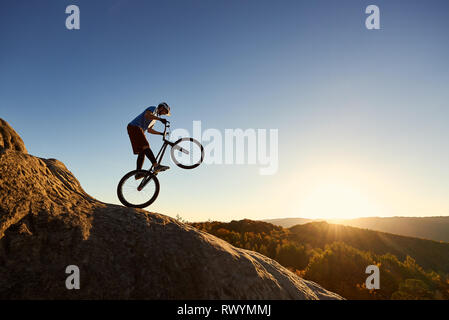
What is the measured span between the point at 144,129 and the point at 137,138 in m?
0.38

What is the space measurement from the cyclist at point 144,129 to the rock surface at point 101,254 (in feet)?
7.38

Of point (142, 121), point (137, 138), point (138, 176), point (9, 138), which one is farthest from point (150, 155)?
point (9, 138)

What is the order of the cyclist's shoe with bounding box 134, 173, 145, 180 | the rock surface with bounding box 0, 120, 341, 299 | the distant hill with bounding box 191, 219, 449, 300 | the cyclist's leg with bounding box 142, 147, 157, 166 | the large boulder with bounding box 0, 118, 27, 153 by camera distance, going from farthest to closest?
the distant hill with bounding box 191, 219, 449, 300
the cyclist's shoe with bounding box 134, 173, 145, 180
the cyclist's leg with bounding box 142, 147, 157, 166
the large boulder with bounding box 0, 118, 27, 153
the rock surface with bounding box 0, 120, 341, 299

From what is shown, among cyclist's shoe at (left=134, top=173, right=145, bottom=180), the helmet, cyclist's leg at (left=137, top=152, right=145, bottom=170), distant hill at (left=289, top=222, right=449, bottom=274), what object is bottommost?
distant hill at (left=289, top=222, right=449, bottom=274)

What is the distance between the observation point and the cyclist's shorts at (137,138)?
7.83 meters

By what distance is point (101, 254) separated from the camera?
4.62m

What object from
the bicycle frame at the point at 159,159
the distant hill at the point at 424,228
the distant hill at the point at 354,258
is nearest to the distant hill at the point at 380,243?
the distant hill at the point at 354,258

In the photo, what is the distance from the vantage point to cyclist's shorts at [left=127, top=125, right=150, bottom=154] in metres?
7.83

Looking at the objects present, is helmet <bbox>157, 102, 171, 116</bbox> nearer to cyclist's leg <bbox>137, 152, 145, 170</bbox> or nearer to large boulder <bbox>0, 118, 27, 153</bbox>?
cyclist's leg <bbox>137, 152, 145, 170</bbox>

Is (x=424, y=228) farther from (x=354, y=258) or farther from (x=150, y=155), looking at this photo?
(x=150, y=155)

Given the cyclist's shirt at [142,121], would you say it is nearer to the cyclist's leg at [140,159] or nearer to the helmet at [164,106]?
the helmet at [164,106]

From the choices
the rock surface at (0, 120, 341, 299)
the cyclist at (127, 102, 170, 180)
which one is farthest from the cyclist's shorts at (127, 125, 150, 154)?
the rock surface at (0, 120, 341, 299)
